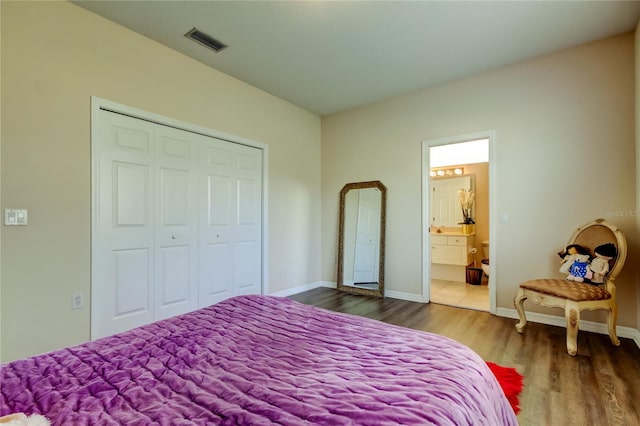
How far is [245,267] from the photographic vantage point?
12.3 feet

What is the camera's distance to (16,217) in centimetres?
208

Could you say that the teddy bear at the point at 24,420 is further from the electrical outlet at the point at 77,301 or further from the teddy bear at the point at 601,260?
the teddy bear at the point at 601,260

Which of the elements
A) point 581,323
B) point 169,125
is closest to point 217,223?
point 169,125

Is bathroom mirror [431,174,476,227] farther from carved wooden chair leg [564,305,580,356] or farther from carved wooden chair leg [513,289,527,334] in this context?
carved wooden chair leg [564,305,580,356]

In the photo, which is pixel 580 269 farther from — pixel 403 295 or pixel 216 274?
pixel 216 274

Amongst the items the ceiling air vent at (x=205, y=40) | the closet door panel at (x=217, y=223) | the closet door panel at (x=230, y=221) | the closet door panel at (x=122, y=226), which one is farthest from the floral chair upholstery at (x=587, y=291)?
the ceiling air vent at (x=205, y=40)

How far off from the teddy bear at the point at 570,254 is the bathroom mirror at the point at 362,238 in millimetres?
2011

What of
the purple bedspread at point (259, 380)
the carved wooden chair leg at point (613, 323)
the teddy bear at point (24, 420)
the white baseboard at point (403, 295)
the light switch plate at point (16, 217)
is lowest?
the white baseboard at point (403, 295)

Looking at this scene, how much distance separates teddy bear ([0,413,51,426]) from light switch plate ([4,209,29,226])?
6.54 feet

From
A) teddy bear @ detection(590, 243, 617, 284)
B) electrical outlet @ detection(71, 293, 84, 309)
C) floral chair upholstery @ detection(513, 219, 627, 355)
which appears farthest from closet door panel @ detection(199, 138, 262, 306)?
teddy bear @ detection(590, 243, 617, 284)

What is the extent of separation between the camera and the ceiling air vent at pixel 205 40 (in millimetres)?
2690

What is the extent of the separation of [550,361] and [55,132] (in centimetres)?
420

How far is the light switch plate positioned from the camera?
2.04 meters

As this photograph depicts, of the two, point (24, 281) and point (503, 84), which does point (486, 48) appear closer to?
point (503, 84)
